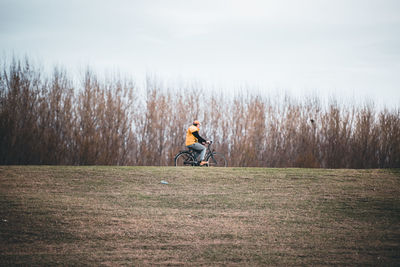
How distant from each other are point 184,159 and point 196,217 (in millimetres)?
6822

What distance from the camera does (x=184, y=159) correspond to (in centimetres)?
1509

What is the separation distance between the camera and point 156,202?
31.0 feet

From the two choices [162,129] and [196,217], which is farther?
[162,129]

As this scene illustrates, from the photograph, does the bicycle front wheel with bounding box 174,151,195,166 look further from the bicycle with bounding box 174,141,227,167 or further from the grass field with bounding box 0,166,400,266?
the grass field with bounding box 0,166,400,266

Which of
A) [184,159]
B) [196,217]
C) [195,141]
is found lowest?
[196,217]

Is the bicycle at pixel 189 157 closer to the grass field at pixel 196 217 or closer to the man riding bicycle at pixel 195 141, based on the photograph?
the man riding bicycle at pixel 195 141

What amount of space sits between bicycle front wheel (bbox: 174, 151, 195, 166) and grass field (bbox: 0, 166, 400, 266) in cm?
148

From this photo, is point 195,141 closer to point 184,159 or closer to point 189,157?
point 189,157

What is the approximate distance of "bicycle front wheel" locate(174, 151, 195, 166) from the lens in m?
14.5

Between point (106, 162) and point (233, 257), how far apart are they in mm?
11851

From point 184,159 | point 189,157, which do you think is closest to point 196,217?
point 189,157

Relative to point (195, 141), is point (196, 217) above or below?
below

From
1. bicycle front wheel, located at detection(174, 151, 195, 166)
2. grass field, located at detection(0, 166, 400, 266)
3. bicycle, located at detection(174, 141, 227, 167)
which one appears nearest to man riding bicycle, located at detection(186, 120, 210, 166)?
bicycle, located at detection(174, 141, 227, 167)

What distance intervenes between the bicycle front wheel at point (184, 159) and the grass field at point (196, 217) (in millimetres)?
1482
